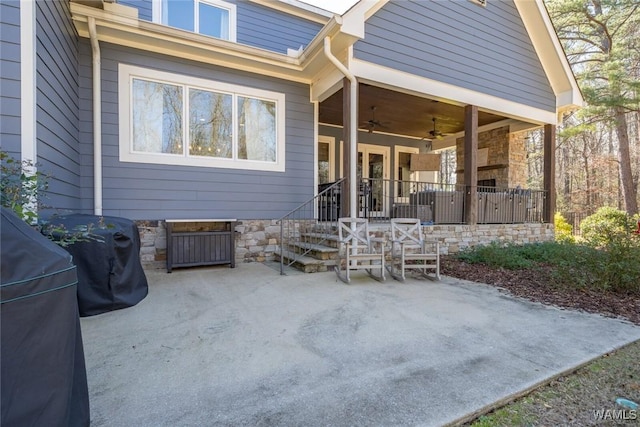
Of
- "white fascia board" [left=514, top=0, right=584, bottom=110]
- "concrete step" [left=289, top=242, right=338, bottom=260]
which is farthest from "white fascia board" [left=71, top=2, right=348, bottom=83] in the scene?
"white fascia board" [left=514, top=0, right=584, bottom=110]

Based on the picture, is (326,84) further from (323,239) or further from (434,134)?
(434,134)

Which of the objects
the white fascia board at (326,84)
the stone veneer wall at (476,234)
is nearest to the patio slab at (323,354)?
the stone veneer wall at (476,234)

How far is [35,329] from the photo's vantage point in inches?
47.5

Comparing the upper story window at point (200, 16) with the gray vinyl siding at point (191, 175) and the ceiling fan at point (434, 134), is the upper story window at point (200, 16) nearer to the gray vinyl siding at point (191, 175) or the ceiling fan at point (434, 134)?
the gray vinyl siding at point (191, 175)

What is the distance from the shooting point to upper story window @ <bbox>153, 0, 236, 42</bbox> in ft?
20.4

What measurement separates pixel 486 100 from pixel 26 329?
8475 millimetres

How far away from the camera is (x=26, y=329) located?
46.4 inches

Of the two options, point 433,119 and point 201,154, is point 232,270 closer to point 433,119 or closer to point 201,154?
point 201,154

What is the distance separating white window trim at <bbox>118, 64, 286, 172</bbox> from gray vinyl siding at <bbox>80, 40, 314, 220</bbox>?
0.08 m

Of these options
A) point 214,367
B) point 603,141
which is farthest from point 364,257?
point 603,141

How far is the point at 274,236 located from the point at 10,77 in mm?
4354

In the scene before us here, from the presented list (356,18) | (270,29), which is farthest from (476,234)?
(270,29)

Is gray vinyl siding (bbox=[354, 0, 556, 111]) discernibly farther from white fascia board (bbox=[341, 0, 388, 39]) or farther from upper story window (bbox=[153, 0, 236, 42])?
upper story window (bbox=[153, 0, 236, 42])

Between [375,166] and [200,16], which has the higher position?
[200,16]
